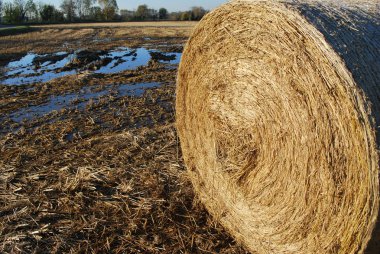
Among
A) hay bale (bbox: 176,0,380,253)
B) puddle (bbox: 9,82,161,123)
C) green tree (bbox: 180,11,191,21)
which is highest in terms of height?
green tree (bbox: 180,11,191,21)

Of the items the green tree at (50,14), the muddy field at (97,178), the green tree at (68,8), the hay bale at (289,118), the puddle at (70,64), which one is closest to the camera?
the hay bale at (289,118)

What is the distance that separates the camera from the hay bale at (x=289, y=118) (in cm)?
270

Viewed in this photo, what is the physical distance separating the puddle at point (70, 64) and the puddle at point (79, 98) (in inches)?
128

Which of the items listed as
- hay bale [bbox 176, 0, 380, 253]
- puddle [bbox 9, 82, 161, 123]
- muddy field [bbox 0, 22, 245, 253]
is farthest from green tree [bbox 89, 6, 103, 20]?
hay bale [bbox 176, 0, 380, 253]

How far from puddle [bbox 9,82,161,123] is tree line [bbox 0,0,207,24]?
5157cm

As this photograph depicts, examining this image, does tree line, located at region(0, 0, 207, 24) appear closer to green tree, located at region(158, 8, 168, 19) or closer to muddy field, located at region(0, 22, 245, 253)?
green tree, located at region(158, 8, 168, 19)

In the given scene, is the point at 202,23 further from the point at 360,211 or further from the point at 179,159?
the point at 179,159

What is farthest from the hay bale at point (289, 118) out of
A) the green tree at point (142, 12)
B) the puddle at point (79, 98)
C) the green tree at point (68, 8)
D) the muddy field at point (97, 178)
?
the green tree at point (68, 8)

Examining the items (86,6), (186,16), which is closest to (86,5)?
(86,6)

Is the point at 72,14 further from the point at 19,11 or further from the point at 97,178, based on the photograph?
the point at 97,178

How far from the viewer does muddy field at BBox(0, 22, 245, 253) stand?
451 centimetres

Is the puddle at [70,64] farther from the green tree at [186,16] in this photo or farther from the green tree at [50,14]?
the green tree at [50,14]

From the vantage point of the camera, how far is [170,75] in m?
14.0

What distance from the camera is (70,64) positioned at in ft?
56.8
